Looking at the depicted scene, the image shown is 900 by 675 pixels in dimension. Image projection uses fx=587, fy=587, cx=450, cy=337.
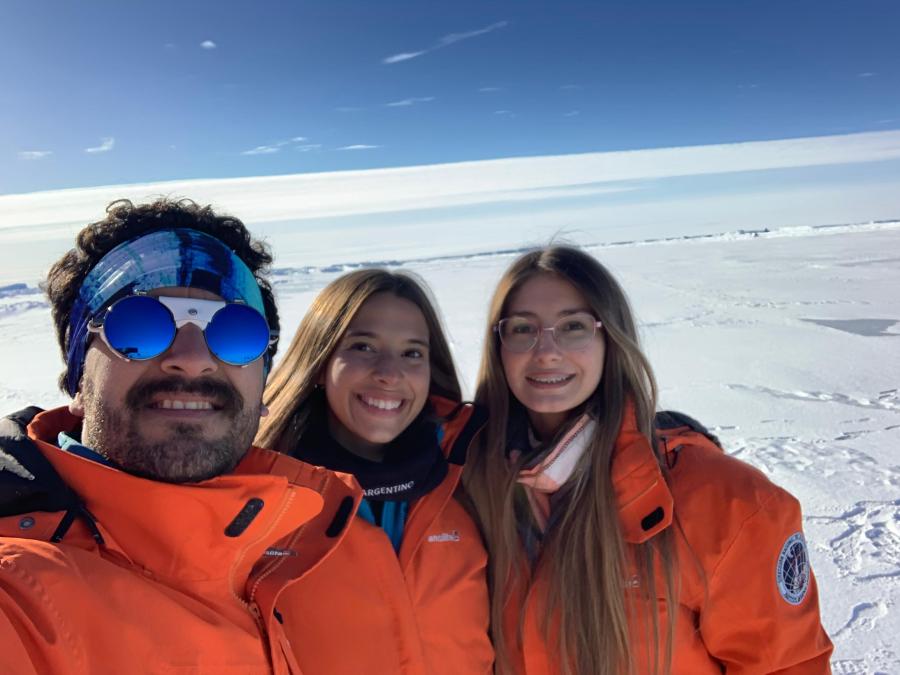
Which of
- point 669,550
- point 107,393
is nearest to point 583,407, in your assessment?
point 669,550

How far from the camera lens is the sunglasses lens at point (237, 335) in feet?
5.20

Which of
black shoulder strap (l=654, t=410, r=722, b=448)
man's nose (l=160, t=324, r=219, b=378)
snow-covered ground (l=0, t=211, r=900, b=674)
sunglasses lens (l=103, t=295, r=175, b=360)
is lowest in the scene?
snow-covered ground (l=0, t=211, r=900, b=674)

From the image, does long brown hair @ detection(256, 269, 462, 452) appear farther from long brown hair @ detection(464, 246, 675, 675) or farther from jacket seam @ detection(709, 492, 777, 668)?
jacket seam @ detection(709, 492, 777, 668)

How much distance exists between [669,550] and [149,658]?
1.39m

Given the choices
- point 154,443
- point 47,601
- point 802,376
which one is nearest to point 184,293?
point 154,443

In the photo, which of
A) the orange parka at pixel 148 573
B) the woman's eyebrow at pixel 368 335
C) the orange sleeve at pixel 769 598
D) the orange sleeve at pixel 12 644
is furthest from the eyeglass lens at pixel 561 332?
the orange sleeve at pixel 12 644

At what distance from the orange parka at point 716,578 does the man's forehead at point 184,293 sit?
4.33ft

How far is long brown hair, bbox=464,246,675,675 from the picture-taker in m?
1.81

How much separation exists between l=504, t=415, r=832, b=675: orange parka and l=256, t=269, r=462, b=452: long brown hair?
1.01 meters

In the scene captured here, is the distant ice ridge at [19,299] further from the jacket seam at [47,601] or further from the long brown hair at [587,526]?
the jacket seam at [47,601]

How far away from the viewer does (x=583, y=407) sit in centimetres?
216

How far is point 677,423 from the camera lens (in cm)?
209

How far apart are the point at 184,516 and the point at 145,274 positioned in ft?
2.13

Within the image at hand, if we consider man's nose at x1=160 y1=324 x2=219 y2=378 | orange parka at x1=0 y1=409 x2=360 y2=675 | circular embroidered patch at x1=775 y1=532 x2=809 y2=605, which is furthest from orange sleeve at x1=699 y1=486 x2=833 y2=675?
man's nose at x1=160 y1=324 x2=219 y2=378
